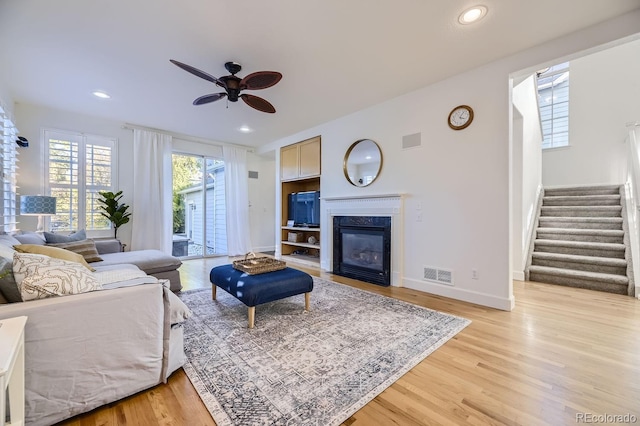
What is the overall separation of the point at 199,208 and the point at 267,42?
4660 mm

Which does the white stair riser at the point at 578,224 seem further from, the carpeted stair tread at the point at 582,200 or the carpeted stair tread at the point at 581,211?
the carpeted stair tread at the point at 582,200

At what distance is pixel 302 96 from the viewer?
145 inches

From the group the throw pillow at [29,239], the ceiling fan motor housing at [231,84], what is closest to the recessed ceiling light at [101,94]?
the throw pillow at [29,239]

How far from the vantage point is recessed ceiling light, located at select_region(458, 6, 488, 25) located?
2.08 meters

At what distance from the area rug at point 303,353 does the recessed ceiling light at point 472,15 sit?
8.81ft

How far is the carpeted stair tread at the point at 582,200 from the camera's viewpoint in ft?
15.2

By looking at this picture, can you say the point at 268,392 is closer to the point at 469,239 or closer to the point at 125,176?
the point at 469,239

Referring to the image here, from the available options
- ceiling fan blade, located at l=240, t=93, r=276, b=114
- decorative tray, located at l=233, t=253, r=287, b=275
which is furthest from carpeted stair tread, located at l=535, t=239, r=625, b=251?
ceiling fan blade, located at l=240, t=93, r=276, b=114

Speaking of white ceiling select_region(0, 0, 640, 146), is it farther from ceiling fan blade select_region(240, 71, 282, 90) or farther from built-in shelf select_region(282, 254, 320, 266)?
built-in shelf select_region(282, 254, 320, 266)

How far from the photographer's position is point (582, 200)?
4910 millimetres

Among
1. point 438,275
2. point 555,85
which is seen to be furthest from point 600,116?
point 438,275

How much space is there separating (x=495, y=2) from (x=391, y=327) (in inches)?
110

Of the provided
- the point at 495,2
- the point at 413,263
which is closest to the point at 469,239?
the point at 413,263

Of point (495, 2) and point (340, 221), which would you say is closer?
point (495, 2)
